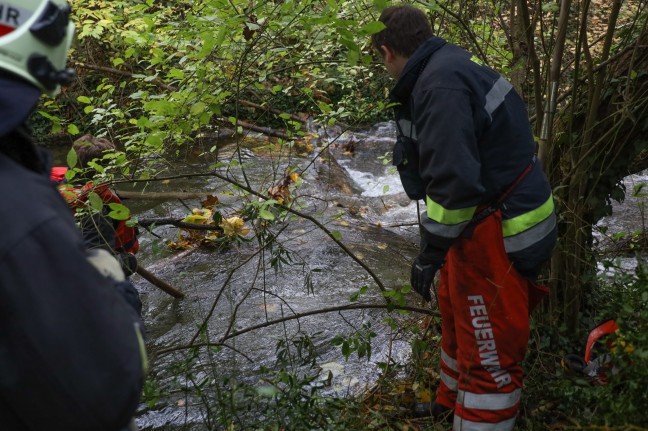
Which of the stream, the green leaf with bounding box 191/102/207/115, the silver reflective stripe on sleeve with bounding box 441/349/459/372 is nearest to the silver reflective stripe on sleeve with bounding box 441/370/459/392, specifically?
the silver reflective stripe on sleeve with bounding box 441/349/459/372

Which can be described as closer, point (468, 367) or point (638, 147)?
point (468, 367)

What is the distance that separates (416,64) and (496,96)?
405mm

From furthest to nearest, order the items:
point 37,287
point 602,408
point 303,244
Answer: point 303,244
point 602,408
point 37,287

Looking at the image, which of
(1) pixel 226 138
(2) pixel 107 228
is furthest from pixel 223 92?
(1) pixel 226 138

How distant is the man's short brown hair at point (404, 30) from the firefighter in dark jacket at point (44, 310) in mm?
2014

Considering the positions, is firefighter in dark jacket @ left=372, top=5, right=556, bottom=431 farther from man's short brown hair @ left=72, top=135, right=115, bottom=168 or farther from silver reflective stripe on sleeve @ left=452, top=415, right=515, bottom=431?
man's short brown hair @ left=72, top=135, right=115, bottom=168

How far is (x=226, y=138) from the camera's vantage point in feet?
37.2

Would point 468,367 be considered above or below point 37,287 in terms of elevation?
below

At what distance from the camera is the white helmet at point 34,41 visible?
129 centimetres

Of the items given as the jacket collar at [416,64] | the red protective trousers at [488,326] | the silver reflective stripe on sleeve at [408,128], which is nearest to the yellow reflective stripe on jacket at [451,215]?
the red protective trousers at [488,326]

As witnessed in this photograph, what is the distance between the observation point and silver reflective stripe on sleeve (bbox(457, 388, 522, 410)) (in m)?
2.88

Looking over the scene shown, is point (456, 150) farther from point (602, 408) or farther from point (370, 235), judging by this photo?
point (370, 235)

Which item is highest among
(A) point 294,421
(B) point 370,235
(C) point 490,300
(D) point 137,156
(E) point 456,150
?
(E) point 456,150

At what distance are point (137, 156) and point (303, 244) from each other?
308cm
